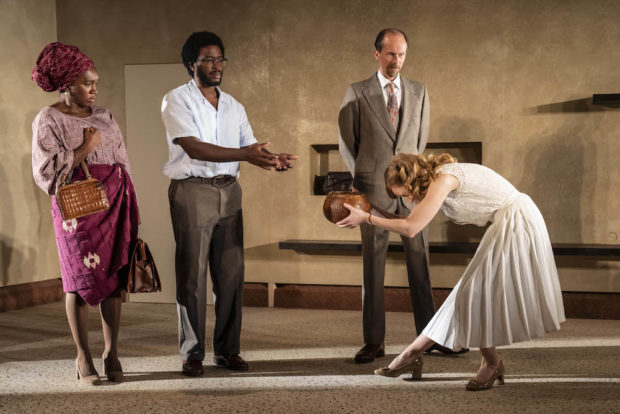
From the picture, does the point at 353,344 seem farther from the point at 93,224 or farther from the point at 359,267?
the point at 93,224

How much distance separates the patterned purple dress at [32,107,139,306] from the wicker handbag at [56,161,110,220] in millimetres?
92

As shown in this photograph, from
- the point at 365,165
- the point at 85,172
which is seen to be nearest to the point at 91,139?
the point at 85,172

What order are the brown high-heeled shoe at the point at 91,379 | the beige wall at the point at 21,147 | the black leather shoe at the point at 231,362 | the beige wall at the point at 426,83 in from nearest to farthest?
1. the brown high-heeled shoe at the point at 91,379
2. the black leather shoe at the point at 231,362
3. the beige wall at the point at 426,83
4. the beige wall at the point at 21,147

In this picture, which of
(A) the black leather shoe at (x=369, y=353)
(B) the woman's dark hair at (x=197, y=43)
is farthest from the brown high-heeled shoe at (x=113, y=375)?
(B) the woman's dark hair at (x=197, y=43)

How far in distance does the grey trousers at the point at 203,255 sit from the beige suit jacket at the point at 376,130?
2.46 feet

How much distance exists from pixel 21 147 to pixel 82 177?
3041 mm

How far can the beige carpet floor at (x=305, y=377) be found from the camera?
306 cm

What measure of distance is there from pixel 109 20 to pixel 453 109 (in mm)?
3035

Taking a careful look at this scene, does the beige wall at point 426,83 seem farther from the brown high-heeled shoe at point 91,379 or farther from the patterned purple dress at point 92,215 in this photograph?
the brown high-heeled shoe at point 91,379

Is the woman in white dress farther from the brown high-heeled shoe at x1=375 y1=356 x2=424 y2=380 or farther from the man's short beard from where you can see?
the man's short beard

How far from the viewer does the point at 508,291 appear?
3.05 m

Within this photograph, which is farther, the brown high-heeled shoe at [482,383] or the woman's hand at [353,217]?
the brown high-heeled shoe at [482,383]

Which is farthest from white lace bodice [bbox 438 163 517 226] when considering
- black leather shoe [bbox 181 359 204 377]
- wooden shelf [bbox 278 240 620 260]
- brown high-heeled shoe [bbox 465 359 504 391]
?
wooden shelf [bbox 278 240 620 260]

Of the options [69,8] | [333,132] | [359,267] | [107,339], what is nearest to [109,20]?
[69,8]
